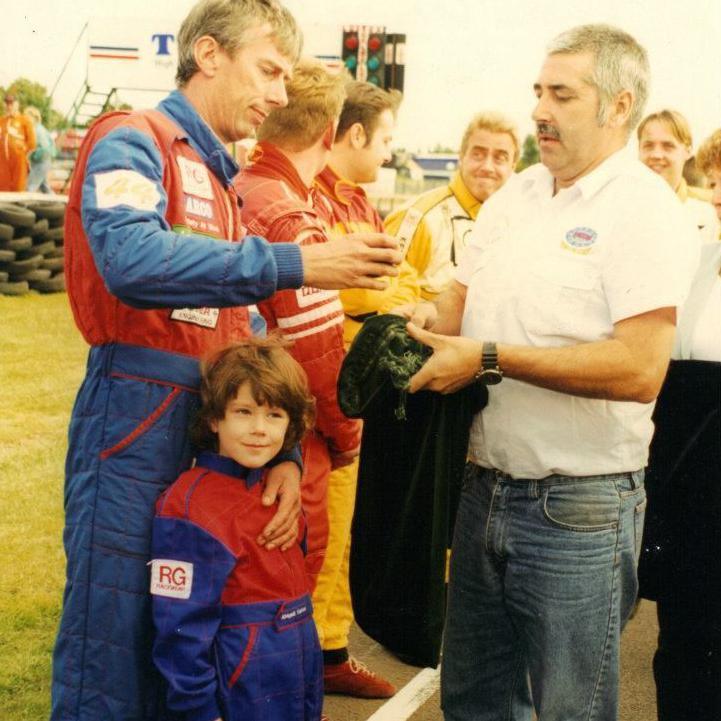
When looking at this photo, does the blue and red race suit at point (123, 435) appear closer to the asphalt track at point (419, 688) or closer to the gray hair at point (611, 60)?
the gray hair at point (611, 60)

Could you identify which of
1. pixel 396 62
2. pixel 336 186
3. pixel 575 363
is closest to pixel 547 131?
pixel 575 363

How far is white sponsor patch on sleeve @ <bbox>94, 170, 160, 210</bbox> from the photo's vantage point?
213 cm

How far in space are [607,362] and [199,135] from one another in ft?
3.59

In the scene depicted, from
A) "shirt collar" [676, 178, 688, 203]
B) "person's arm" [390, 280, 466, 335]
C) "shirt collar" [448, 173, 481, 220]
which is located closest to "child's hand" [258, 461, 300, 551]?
"person's arm" [390, 280, 466, 335]

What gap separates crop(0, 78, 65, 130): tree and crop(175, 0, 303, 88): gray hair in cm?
1567

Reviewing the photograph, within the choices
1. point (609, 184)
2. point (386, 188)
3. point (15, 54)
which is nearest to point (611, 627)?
point (609, 184)

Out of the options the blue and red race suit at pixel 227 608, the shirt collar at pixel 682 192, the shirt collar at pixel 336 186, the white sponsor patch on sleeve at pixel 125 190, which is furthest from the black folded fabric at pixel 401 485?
the shirt collar at pixel 682 192

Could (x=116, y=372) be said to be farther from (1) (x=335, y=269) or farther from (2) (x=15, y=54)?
(2) (x=15, y=54)

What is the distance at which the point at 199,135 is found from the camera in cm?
245

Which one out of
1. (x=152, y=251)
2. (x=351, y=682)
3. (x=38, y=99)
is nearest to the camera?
(x=152, y=251)

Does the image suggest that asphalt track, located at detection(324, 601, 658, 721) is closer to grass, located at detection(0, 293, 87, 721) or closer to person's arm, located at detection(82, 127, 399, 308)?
grass, located at detection(0, 293, 87, 721)

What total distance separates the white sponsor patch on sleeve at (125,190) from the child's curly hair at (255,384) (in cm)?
44

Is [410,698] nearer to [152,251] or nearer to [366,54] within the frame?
[152,251]

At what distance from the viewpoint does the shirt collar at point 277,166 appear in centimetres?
341
